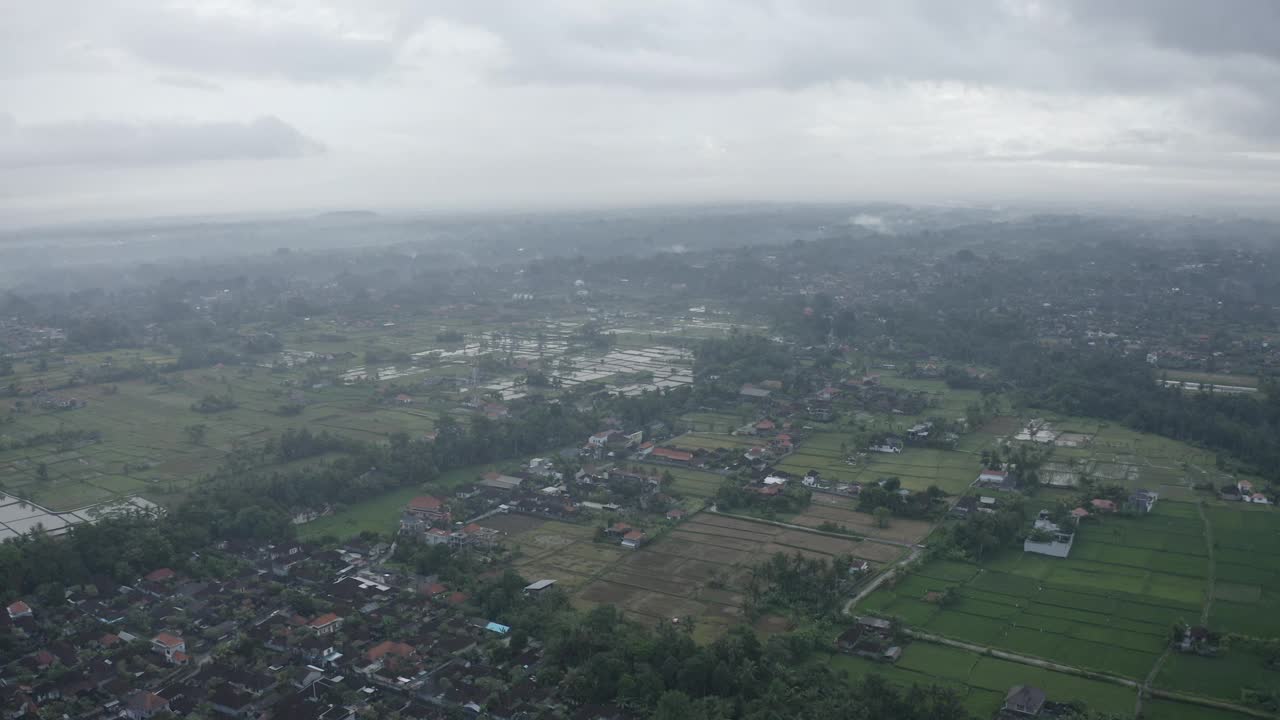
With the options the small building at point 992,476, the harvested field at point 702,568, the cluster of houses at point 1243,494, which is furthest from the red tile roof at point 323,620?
the cluster of houses at point 1243,494

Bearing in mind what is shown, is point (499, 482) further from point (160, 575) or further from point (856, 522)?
point (856, 522)

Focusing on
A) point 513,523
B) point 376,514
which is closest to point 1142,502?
point 513,523

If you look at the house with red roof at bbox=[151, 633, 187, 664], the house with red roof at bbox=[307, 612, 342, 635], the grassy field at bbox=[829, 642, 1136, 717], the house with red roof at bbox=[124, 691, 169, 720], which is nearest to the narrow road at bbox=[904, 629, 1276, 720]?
the grassy field at bbox=[829, 642, 1136, 717]

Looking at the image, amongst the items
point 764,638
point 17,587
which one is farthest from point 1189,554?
point 17,587

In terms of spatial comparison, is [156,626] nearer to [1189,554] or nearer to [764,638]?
[764,638]

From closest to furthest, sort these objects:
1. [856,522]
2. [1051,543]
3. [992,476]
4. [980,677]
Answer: [980,677] → [1051,543] → [856,522] → [992,476]

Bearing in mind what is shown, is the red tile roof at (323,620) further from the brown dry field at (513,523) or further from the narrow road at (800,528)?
the narrow road at (800,528)

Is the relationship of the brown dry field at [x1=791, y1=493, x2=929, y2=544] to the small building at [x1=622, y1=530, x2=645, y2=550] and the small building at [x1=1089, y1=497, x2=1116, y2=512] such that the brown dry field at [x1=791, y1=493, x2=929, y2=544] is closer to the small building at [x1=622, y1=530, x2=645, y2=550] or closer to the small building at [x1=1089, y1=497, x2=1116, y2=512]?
the small building at [x1=622, y1=530, x2=645, y2=550]
